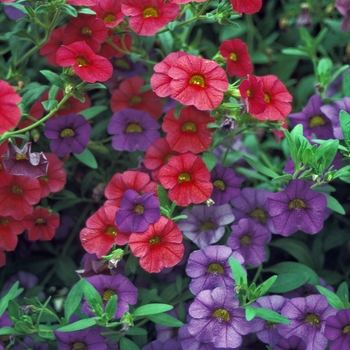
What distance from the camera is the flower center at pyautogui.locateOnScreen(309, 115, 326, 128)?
5.03 ft

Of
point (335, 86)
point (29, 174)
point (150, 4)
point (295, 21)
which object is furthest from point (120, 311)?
point (295, 21)

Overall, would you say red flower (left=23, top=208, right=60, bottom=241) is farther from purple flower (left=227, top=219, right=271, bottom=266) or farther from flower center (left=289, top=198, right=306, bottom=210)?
flower center (left=289, top=198, right=306, bottom=210)

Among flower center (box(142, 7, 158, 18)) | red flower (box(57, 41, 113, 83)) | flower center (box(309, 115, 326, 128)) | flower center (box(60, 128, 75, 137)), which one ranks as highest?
flower center (box(142, 7, 158, 18))

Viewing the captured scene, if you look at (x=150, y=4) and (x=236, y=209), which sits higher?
(x=150, y=4)

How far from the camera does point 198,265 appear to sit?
4.22ft

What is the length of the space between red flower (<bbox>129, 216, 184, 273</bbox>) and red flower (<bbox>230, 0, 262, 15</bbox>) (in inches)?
17.9

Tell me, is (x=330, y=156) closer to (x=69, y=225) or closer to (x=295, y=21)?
(x=69, y=225)

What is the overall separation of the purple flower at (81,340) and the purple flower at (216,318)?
186 mm

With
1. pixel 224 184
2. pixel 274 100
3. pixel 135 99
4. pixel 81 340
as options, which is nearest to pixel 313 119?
pixel 274 100

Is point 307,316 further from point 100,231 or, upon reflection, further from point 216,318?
point 100,231

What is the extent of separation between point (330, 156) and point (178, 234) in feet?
1.12

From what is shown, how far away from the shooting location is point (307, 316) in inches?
51.1

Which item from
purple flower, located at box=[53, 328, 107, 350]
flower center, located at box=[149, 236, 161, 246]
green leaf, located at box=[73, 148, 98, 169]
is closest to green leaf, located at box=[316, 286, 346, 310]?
flower center, located at box=[149, 236, 161, 246]

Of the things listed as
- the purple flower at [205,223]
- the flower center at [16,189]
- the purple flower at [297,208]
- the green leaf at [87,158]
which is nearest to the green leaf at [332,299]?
the purple flower at [297,208]
